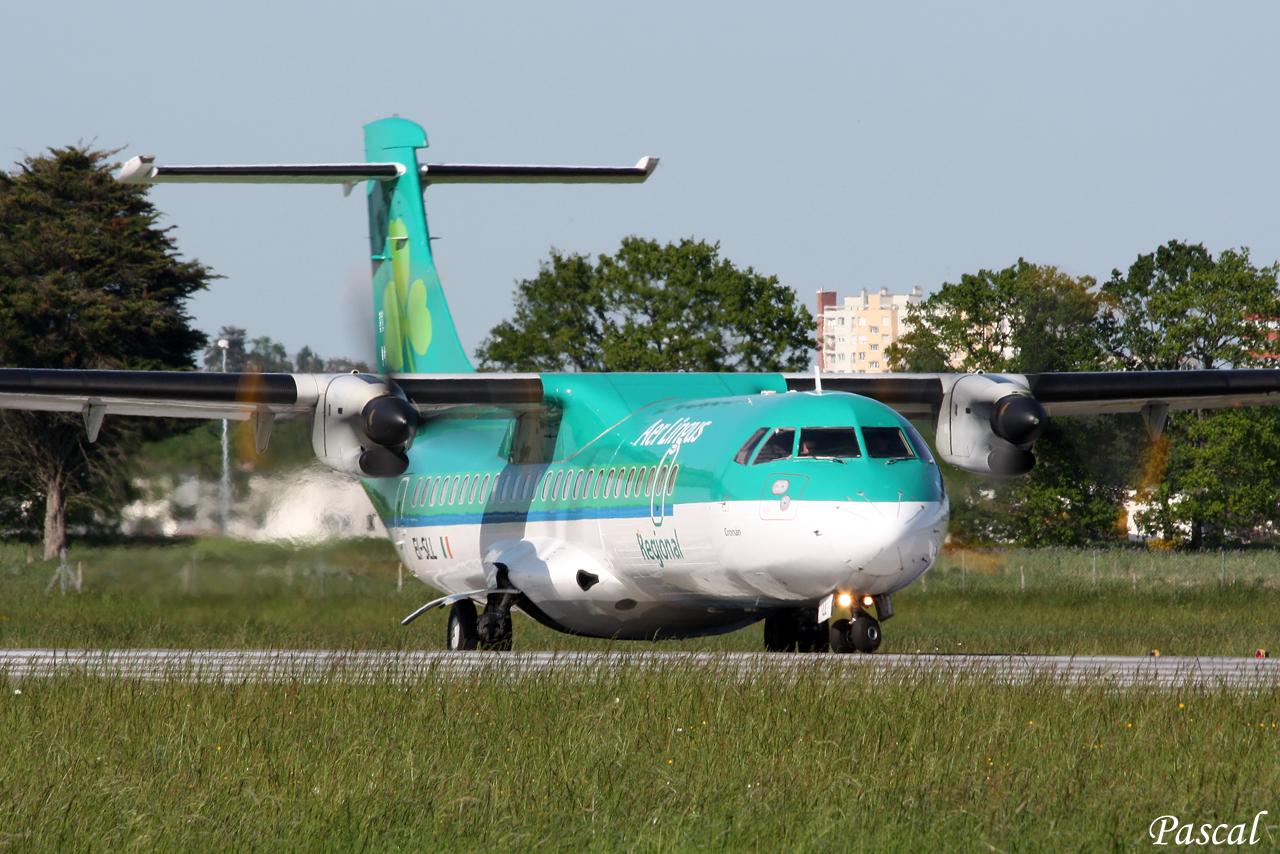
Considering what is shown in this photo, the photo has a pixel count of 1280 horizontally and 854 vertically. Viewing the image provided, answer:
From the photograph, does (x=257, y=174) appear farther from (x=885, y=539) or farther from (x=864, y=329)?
(x=864, y=329)

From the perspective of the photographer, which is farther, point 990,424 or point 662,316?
point 662,316

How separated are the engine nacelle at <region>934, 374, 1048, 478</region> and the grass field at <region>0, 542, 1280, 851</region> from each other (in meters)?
4.99

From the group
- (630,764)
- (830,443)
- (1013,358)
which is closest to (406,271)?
(830,443)

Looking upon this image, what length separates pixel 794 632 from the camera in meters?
19.6

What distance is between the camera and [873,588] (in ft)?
51.0

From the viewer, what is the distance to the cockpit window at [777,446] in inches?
632

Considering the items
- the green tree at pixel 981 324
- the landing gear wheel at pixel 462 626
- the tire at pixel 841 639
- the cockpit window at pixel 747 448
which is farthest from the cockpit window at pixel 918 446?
the green tree at pixel 981 324

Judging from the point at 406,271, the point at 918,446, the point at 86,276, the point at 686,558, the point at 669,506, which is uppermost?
the point at 86,276

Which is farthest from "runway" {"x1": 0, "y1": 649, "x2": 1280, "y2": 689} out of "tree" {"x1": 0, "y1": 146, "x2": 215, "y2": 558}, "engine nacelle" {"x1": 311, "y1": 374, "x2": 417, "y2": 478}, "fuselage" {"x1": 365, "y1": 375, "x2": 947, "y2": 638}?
"tree" {"x1": 0, "y1": 146, "x2": 215, "y2": 558}

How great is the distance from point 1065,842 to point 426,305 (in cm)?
1777

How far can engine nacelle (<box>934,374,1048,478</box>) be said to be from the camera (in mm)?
18766

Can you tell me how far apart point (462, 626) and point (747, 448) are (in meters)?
6.37

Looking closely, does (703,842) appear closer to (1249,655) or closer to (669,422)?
(669,422)

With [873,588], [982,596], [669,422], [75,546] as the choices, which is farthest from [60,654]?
[982,596]
